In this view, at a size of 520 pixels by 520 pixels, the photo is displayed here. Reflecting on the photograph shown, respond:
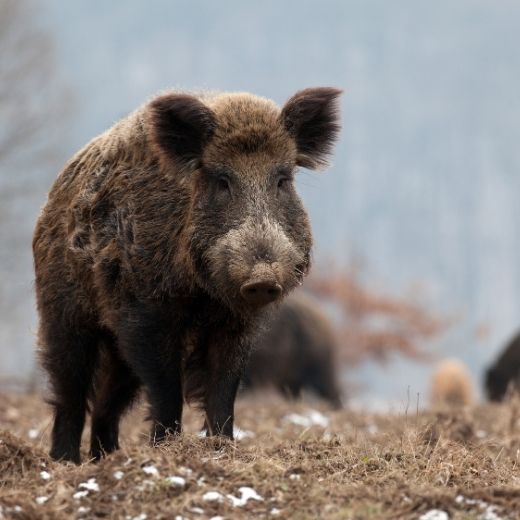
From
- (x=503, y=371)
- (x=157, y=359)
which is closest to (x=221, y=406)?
(x=157, y=359)

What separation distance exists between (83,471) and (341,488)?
1.25 meters

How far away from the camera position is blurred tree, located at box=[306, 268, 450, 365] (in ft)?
130

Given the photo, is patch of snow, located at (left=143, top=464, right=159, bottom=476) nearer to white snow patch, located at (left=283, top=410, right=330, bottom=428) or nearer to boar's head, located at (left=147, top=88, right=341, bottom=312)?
boar's head, located at (left=147, top=88, right=341, bottom=312)

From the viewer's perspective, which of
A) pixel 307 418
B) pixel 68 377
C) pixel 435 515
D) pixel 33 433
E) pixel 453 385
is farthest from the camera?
pixel 453 385

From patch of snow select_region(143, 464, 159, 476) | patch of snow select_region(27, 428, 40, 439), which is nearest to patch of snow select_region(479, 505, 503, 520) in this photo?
patch of snow select_region(143, 464, 159, 476)

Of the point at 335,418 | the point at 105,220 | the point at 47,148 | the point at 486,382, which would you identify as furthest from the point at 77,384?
the point at 47,148

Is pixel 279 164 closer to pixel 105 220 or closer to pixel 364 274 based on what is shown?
pixel 105 220

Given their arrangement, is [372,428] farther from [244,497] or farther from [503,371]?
[503,371]

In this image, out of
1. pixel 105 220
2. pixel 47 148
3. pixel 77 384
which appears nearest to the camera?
pixel 105 220

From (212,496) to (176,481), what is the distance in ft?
0.65

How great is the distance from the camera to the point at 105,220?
265 inches

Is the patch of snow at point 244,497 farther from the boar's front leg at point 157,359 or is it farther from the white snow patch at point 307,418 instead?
the white snow patch at point 307,418

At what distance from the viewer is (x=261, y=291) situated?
5.47m

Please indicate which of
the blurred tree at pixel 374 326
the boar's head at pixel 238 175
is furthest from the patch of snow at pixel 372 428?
the blurred tree at pixel 374 326
